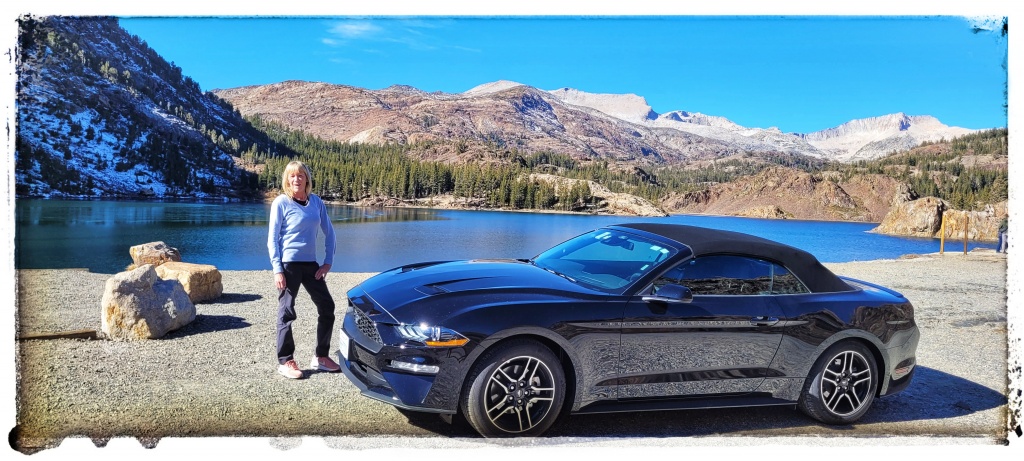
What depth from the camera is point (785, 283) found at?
530cm

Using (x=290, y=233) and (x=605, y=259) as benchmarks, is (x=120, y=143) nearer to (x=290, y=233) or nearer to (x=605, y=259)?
(x=290, y=233)

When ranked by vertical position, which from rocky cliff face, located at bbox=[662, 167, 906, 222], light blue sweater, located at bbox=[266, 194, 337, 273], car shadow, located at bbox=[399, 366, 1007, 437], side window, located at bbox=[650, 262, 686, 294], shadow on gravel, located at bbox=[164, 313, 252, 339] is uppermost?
rocky cliff face, located at bbox=[662, 167, 906, 222]

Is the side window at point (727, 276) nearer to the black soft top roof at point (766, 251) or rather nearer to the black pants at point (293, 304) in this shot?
the black soft top roof at point (766, 251)

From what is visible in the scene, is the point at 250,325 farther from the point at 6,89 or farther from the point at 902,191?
the point at 902,191

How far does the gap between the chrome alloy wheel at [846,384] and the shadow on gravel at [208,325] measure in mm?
7129

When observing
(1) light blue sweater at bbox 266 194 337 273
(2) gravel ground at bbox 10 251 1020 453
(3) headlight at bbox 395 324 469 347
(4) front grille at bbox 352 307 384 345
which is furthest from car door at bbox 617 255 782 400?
(1) light blue sweater at bbox 266 194 337 273

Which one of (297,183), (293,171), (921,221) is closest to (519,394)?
(297,183)

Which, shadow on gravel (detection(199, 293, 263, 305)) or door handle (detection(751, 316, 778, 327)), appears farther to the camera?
shadow on gravel (detection(199, 293, 263, 305))

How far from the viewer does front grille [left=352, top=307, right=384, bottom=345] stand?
446 centimetres

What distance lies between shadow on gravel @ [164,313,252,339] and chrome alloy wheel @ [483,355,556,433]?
17.0 ft

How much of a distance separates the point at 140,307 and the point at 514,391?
5252 mm

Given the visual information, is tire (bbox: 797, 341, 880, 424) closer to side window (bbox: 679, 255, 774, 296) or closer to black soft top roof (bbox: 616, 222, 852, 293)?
black soft top roof (bbox: 616, 222, 852, 293)

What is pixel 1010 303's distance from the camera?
554 centimetres

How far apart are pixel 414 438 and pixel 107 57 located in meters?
210
